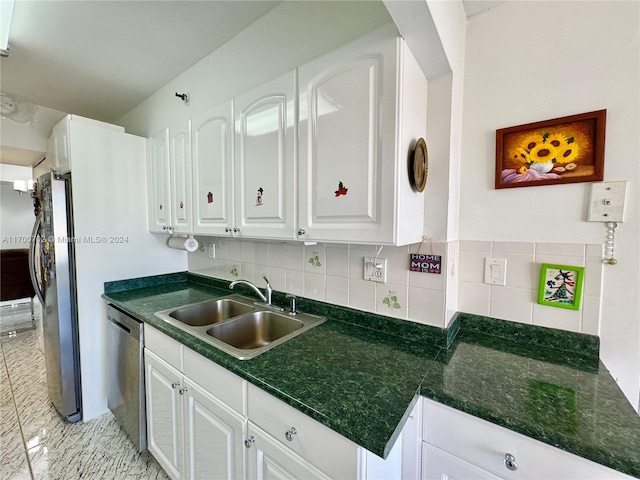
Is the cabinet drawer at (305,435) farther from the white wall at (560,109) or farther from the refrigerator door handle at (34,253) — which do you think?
the refrigerator door handle at (34,253)

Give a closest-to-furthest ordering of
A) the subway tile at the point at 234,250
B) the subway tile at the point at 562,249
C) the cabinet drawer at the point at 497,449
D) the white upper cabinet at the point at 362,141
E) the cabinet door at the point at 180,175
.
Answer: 1. the cabinet drawer at the point at 497,449
2. the white upper cabinet at the point at 362,141
3. the subway tile at the point at 562,249
4. the cabinet door at the point at 180,175
5. the subway tile at the point at 234,250

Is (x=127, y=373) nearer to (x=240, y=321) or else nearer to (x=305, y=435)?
(x=240, y=321)

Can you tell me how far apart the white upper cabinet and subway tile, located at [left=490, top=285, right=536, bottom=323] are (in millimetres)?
434

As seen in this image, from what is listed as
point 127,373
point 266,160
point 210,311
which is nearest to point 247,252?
point 210,311

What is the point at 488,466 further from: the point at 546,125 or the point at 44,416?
the point at 44,416

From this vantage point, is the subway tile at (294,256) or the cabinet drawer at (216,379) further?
the subway tile at (294,256)

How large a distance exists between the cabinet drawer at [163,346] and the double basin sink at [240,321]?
0.08 meters

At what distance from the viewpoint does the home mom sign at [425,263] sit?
3.64 ft

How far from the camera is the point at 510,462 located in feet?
2.31

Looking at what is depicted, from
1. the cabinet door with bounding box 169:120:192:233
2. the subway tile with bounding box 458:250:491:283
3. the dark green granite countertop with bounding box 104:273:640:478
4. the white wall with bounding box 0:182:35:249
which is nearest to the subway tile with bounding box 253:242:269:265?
the cabinet door with bounding box 169:120:192:233

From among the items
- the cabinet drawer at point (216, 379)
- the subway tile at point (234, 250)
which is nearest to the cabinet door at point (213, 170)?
the subway tile at point (234, 250)

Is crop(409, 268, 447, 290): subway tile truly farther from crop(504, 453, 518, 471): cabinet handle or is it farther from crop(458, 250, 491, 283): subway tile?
crop(504, 453, 518, 471): cabinet handle

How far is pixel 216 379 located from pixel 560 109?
1.68 metres

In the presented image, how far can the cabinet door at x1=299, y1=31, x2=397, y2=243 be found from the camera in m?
0.91
